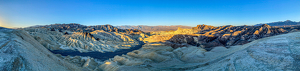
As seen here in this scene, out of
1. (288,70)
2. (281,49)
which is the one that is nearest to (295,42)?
(281,49)

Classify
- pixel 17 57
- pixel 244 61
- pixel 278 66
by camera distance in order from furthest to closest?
pixel 244 61, pixel 278 66, pixel 17 57

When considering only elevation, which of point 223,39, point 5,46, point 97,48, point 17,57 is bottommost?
point 97,48

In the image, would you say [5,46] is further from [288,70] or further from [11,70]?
[288,70]

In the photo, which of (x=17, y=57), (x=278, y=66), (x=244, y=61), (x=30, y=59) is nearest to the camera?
(x=17, y=57)

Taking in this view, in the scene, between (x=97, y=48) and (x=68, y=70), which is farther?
(x=97, y=48)

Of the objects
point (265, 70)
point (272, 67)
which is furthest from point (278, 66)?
point (265, 70)

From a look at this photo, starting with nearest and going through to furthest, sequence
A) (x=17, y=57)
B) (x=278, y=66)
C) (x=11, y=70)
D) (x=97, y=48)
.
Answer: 1. (x=11, y=70)
2. (x=17, y=57)
3. (x=278, y=66)
4. (x=97, y=48)

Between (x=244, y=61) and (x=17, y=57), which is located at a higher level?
(x=17, y=57)

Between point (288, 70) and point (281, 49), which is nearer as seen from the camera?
point (288, 70)

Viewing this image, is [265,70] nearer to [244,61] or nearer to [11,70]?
[244,61]
